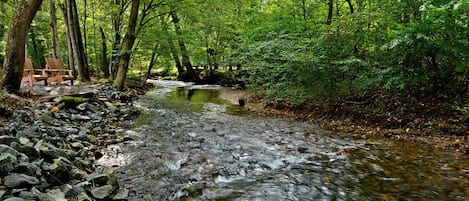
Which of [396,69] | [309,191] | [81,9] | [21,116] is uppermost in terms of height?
[81,9]

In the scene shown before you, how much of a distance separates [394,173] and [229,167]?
7.46ft

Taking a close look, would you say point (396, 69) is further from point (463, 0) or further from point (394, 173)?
point (394, 173)

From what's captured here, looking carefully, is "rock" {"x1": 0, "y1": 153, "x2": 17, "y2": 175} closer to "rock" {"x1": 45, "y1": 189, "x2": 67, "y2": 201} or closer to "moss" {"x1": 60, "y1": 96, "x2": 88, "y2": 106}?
"rock" {"x1": 45, "y1": 189, "x2": 67, "y2": 201}

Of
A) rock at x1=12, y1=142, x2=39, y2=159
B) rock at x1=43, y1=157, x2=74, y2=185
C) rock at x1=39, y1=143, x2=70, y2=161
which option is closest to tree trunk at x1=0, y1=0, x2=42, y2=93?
rock at x1=39, y1=143, x2=70, y2=161

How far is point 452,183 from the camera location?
11.7 ft

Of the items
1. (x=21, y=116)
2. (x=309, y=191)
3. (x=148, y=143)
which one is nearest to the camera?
(x=309, y=191)

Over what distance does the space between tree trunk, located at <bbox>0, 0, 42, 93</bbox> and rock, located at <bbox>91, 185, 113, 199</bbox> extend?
442 centimetres

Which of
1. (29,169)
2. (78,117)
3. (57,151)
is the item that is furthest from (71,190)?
(78,117)

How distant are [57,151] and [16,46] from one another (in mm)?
3673

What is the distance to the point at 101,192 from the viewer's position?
3.17 meters

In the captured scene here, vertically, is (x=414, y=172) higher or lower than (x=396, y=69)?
lower

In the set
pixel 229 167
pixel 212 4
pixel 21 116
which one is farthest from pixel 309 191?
pixel 212 4

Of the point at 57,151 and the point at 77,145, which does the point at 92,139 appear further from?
the point at 57,151

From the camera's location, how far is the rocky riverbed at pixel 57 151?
2.75 m
